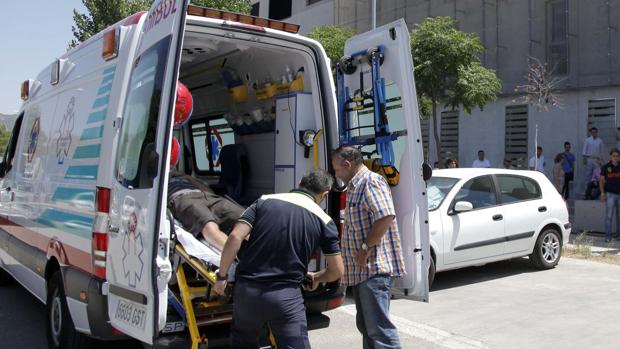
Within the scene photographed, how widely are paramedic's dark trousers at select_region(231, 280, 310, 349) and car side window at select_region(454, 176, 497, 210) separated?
477 cm

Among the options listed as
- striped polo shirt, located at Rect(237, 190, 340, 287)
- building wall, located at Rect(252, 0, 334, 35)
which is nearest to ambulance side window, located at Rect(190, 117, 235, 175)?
striped polo shirt, located at Rect(237, 190, 340, 287)

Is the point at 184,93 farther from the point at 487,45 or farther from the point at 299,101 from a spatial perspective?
the point at 487,45

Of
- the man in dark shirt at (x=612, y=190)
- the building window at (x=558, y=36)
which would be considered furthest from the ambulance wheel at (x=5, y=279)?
the building window at (x=558, y=36)

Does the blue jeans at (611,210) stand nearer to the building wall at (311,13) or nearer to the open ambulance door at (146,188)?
the open ambulance door at (146,188)

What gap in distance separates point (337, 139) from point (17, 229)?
11.0 ft

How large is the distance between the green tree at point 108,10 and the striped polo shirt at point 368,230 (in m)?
12.5

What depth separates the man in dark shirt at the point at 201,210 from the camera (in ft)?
14.1

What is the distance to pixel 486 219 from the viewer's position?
25.6 feet

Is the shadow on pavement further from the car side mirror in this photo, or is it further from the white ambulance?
the white ambulance

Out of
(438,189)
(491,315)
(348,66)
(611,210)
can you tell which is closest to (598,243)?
(611,210)

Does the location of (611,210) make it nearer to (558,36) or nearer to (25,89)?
(558,36)

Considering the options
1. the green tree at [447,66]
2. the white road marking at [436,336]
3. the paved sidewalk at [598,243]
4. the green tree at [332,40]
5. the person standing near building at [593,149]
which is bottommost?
the white road marking at [436,336]

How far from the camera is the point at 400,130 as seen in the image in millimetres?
4477

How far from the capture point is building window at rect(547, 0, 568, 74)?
57.9ft
